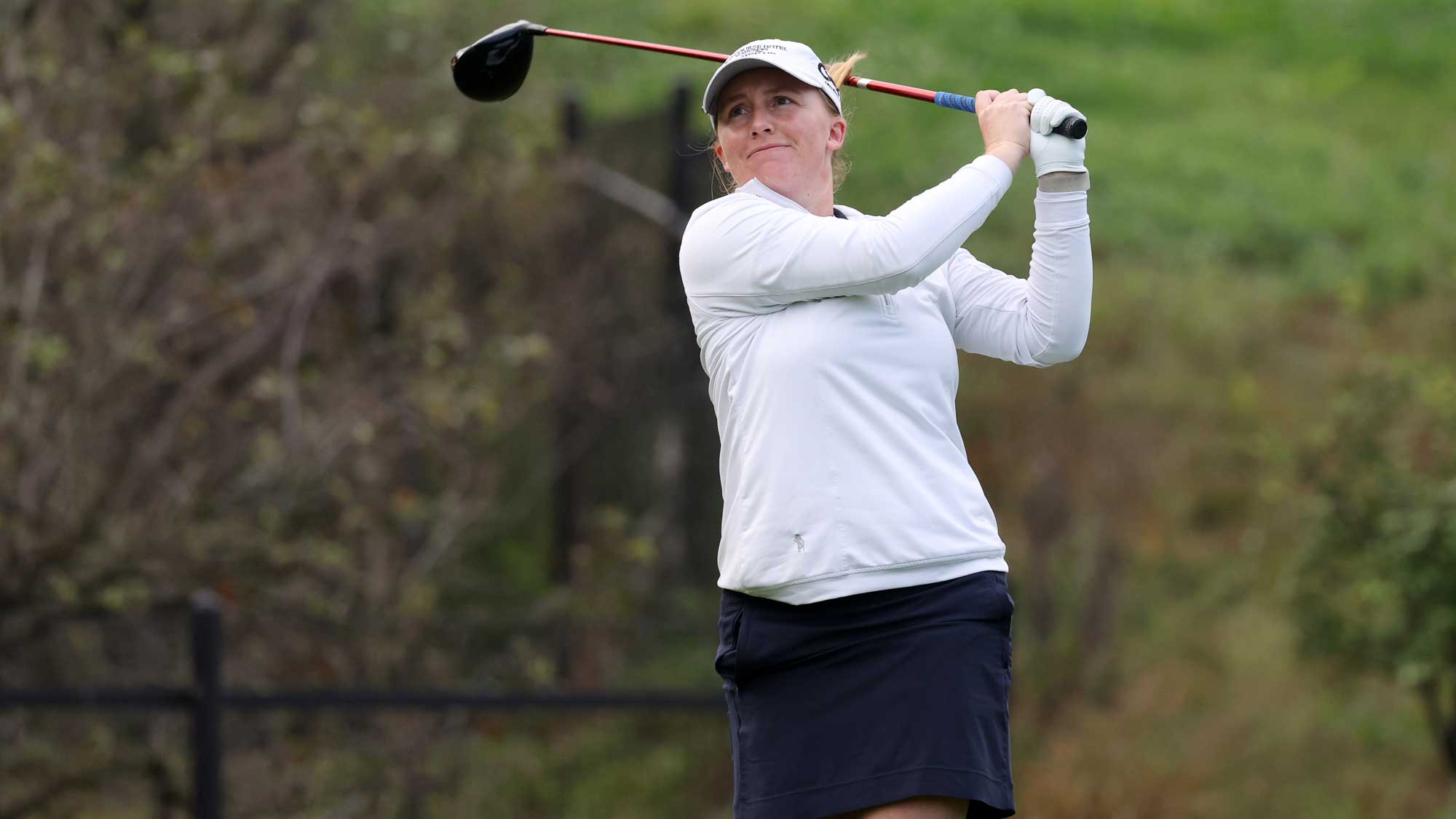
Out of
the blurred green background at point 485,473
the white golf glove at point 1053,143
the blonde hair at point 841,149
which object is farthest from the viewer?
the blurred green background at point 485,473

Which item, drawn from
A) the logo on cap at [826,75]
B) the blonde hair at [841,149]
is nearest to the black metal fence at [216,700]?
the blonde hair at [841,149]

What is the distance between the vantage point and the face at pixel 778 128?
276cm

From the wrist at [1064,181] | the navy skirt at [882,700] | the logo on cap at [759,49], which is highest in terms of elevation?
the logo on cap at [759,49]

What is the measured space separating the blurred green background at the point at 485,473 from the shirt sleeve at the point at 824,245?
3.34 metres

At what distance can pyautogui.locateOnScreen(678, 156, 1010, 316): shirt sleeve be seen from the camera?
254cm

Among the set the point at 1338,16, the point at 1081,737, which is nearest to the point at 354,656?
the point at 1081,737

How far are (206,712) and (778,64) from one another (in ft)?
10.9

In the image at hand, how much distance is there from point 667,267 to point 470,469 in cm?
126

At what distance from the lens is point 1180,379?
8922 millimetres

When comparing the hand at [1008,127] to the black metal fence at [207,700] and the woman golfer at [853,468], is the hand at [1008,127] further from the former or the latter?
the black metal fence at [207,700]

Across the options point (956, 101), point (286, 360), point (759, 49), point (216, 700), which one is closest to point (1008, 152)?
point (956, 101)

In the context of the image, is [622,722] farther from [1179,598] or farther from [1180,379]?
[1180,379]

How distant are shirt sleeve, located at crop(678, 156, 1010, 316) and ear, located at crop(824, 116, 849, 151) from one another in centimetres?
19

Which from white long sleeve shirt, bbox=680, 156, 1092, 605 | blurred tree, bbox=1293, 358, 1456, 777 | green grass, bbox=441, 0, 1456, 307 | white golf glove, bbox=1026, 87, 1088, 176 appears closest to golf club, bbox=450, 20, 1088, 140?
white golf glove, bbox=1026, 87, 1088, 176
